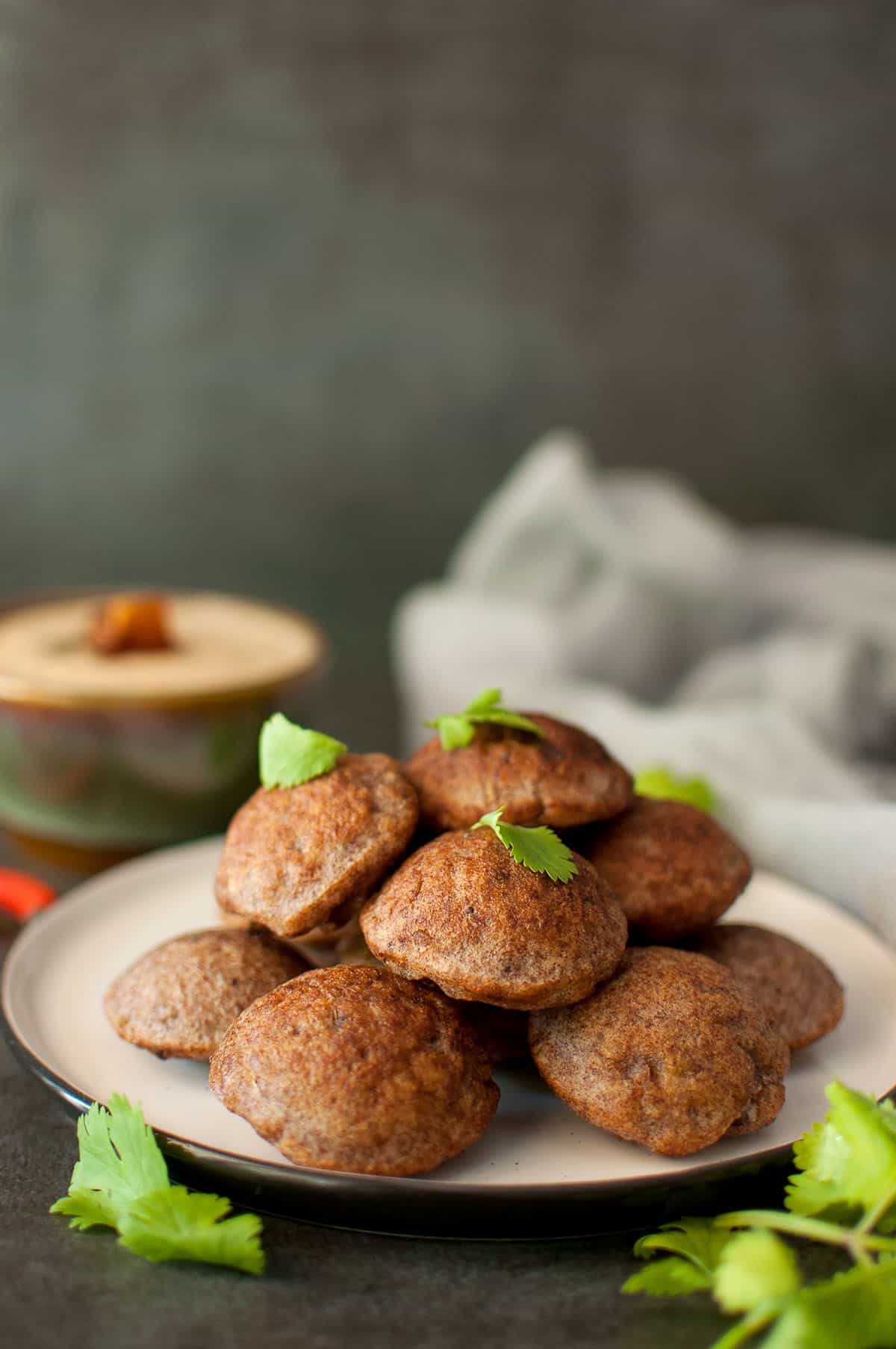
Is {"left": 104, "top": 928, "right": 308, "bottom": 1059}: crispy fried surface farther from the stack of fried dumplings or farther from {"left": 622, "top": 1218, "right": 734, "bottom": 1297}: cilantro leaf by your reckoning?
{"left": 622, "top": 1218, "right": 734, "bottom": 1297}: cilantro leaf

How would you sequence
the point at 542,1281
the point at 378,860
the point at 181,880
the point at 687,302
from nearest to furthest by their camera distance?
the point at 542,1281 < the point at 378,860 < the point at 181,880 < the point at 687,302

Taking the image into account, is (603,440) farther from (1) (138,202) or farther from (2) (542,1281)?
(2) (542,1281)

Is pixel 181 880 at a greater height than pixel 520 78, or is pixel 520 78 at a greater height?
pixel 520 78

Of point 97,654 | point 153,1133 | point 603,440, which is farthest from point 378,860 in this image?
point 603,440

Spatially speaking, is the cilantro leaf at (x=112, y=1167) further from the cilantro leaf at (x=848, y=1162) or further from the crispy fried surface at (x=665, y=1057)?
the cilantro leaf at (x=848, y=1162)

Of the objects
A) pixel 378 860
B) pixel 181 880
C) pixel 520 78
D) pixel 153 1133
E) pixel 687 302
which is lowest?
pixel 181 880

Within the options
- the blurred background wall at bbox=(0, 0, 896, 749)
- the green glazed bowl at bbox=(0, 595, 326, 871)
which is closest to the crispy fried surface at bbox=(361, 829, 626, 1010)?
the green glazed bowl at bbox=(0, 595, 326, 871)

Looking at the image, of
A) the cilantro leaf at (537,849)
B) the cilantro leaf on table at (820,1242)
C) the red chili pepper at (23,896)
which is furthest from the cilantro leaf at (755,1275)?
the red chili pepper at (23,896)
